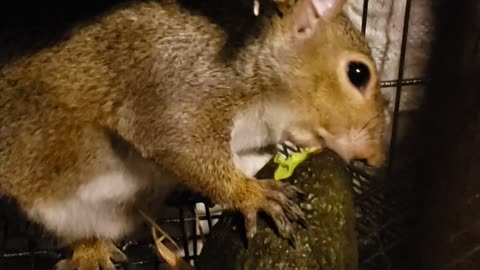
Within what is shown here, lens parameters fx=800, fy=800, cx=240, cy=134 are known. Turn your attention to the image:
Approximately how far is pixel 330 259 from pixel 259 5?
367 millimetres

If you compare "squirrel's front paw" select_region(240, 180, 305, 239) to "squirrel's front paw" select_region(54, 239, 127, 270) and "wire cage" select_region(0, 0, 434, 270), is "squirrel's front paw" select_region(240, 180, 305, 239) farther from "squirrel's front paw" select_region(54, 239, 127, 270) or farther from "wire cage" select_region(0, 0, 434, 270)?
"squirrel's front paw" select_region(54, 239, 127, 270)

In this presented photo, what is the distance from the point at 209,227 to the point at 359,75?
15.4 inches

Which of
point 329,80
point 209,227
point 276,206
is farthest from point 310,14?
point 209,227

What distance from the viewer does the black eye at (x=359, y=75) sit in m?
1.12

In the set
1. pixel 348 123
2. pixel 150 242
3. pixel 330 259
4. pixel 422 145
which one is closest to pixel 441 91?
pixel 422 145

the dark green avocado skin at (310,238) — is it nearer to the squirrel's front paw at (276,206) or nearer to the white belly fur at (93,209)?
the squirrel's front paw at (276,206)

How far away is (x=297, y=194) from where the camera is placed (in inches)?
40.6

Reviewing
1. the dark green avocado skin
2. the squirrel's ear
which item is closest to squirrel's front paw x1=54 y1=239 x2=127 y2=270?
the dark green avocado skin

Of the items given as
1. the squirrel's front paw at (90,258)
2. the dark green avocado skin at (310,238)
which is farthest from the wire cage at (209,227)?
the dark green avocado skin at (310,238)

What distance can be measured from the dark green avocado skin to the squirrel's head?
9 cm

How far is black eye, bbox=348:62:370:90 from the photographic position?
1116 mm

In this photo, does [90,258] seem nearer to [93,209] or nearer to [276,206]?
[93,209]

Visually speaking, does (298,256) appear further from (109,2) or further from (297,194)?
(109,2)

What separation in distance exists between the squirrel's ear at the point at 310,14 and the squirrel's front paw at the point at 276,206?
0.22 meters
